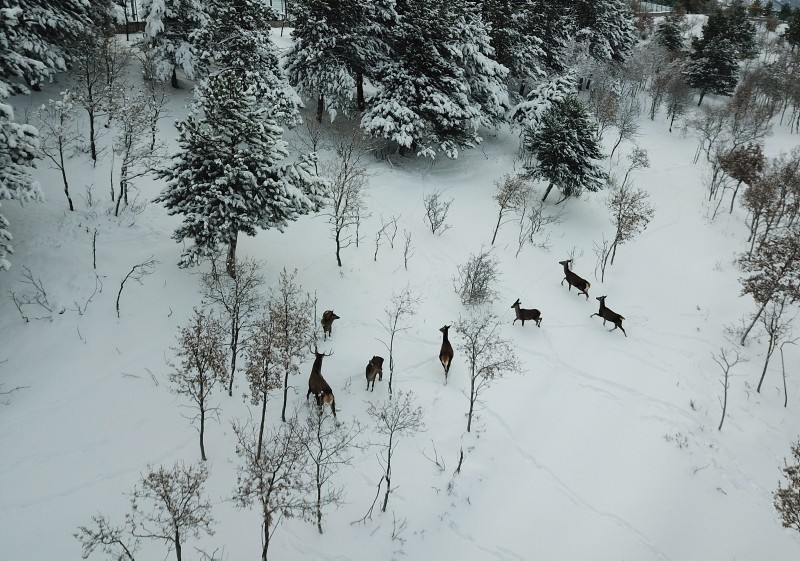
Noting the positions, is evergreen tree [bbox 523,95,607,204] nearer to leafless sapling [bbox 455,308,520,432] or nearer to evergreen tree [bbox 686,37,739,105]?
leafless sapling [bbox 455,308,520,432]

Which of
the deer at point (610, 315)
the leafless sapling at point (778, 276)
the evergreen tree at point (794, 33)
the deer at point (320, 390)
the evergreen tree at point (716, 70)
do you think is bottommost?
the deer at point (320, 390)

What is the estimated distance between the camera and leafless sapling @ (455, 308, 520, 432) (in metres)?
12.8

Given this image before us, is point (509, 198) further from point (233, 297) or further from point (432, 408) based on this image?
point (233, 297)

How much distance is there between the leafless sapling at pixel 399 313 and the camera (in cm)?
1545

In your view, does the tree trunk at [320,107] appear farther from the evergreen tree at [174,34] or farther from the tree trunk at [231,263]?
→ the tree trunk at [231,263]

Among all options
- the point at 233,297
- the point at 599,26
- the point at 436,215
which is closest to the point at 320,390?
the point at 233,297

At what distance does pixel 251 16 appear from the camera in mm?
21938

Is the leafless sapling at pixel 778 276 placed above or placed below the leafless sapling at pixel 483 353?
above

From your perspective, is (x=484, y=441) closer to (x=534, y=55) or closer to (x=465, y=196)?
(x=465, y=196)

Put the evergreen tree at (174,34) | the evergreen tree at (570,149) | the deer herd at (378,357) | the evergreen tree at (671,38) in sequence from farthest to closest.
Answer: the evergreen tree at (671,38), the evergreen tree at (570,149), the evergreen tree at (174,34), the deer herd at (378,357)

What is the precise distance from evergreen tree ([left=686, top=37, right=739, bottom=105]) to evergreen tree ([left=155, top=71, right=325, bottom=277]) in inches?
1785

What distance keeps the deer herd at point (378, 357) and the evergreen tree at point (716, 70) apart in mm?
36181

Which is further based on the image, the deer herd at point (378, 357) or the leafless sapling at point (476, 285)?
the leafless sapling at point (476, 285)

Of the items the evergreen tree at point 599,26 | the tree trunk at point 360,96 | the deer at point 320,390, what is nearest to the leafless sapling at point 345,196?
the tree trunk at point 360,96
